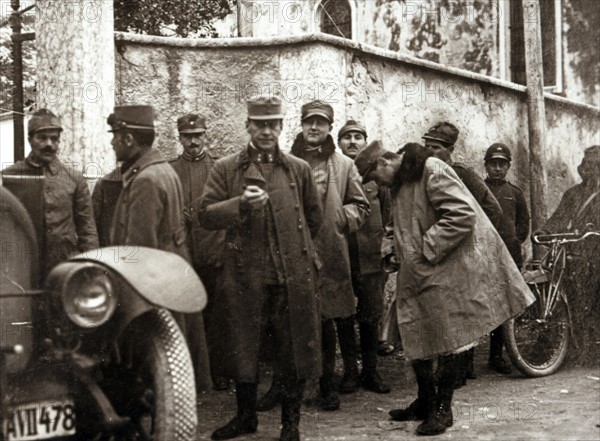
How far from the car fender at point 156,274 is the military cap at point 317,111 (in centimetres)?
246

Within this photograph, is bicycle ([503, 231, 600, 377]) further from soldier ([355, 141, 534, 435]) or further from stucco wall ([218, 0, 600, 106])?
stucco wall ([218, 0, 600, 106])

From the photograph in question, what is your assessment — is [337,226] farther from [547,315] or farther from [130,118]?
[547,315]

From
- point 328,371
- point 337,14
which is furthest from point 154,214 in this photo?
point 337,14

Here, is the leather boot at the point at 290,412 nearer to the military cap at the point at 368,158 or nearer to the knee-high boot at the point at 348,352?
the knee-high boot at the point at 348,352

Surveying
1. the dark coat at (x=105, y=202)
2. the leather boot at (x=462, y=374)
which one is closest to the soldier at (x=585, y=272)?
the leather boot at (x=462, y=374)

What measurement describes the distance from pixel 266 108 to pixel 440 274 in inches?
58.0

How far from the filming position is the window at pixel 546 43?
16.0 m

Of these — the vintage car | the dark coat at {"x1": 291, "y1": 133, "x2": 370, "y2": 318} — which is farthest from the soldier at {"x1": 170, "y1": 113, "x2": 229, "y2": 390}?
the vintage car

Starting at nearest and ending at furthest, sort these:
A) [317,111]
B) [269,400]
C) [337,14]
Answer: [269,400], [317,111], [337,14]

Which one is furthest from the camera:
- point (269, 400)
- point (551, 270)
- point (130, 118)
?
point (551, 270)

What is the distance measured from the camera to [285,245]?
566cm

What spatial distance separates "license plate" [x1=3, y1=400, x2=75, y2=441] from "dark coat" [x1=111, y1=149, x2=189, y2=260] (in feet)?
3.92

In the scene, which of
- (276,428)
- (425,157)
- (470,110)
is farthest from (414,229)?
(470,110)

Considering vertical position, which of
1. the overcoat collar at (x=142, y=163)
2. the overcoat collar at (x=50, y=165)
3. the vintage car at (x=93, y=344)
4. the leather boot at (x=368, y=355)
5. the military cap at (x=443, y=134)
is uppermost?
the military cap at (x=443, y=134)
